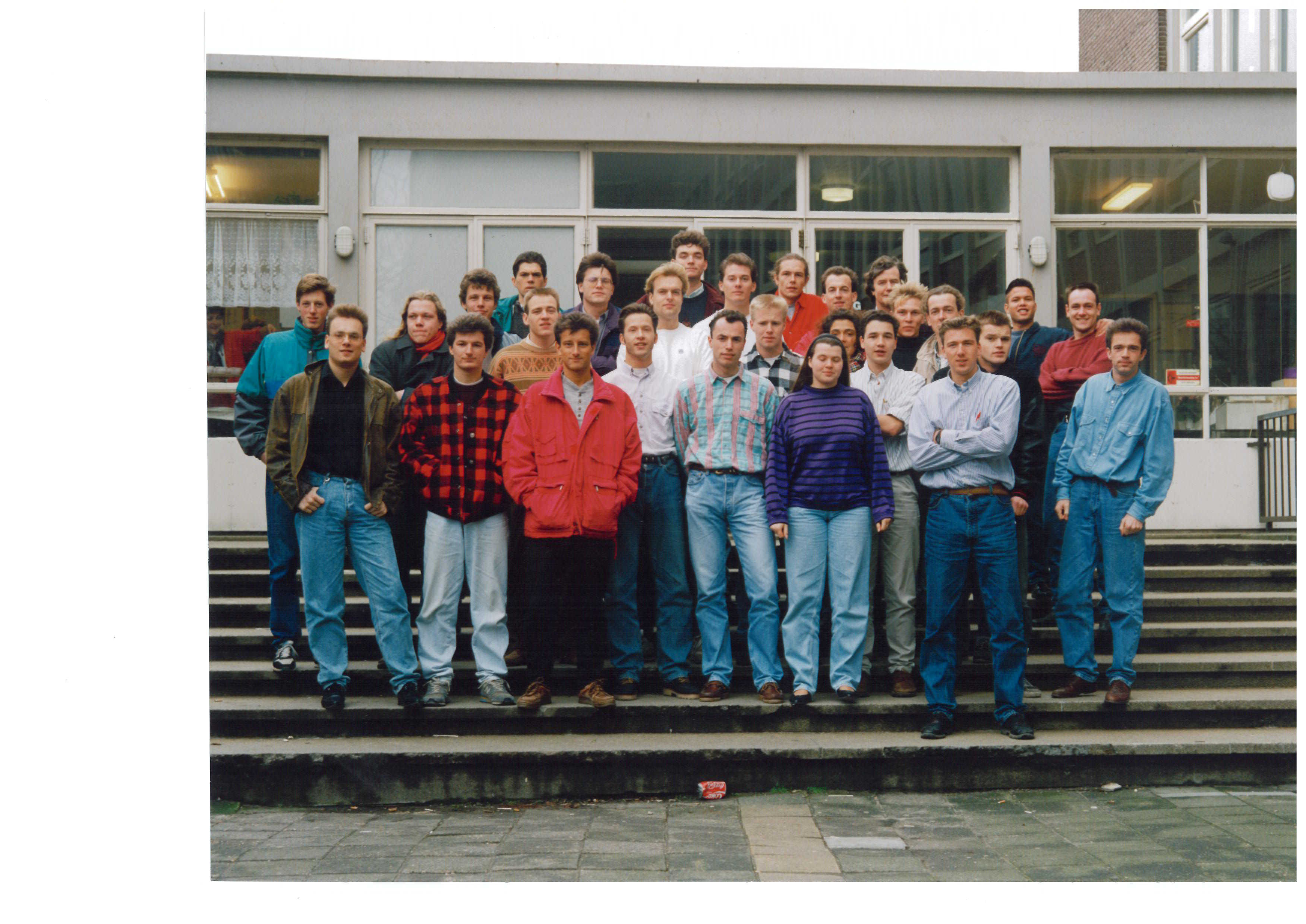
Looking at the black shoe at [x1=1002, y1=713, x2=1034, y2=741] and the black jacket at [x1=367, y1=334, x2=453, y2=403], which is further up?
the black jacket at [x1=367, y1=334, x2=453, y2=403]

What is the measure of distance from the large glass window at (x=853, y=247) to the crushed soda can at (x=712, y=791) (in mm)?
5347

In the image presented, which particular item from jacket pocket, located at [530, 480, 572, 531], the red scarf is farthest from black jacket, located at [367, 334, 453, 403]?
jacket pocket, located at [530, 480, 572, 531]

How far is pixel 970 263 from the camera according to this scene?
9273 millimetres

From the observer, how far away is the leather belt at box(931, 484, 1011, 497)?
17.2 feet

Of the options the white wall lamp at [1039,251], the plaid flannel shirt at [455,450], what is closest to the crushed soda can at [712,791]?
the plaid flannel shirt at [455,450]

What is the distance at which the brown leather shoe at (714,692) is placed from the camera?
208 inches

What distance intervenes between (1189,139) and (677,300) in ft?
18.3

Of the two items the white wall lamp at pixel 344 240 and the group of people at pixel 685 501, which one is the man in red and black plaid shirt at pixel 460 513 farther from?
the white wall lamp at pixel 344 240

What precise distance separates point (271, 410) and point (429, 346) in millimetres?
920

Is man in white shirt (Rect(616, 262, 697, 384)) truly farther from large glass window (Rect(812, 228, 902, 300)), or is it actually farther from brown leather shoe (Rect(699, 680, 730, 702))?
large glass window (Rect(812, 228, 902, 300))

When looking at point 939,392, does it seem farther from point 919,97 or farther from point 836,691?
point 919,97

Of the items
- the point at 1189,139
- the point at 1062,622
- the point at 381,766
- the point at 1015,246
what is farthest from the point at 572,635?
the point at 1189,139

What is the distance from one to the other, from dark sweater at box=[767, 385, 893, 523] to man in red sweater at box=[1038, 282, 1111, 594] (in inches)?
51.1

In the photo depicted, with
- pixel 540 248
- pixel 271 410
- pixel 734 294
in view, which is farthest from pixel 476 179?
pixel 271 410
